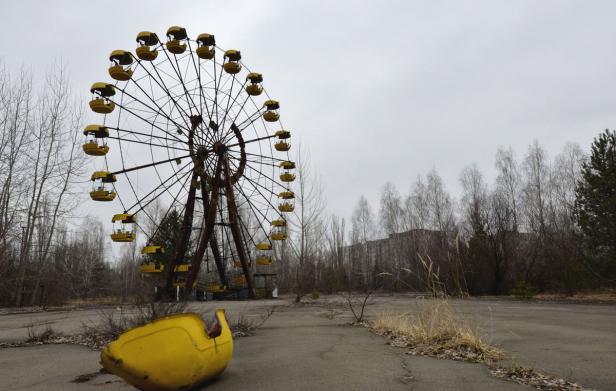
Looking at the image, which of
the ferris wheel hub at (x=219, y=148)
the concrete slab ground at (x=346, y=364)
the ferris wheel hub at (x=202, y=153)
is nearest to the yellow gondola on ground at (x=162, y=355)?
the concrete slab ground at (x=346, y=364)

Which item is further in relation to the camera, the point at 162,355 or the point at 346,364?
the point at 346,364

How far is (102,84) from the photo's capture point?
19.6 meters

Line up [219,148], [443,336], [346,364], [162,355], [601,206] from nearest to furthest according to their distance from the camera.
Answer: [162,355] < [346,364] < [443,336] < [219,148] < [601,206]

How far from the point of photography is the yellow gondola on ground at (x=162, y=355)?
15.1 ft

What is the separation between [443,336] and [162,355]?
17.8 feet

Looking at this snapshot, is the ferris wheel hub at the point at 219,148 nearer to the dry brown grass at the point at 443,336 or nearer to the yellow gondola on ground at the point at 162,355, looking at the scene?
the dry brown grass at the point at 443,336

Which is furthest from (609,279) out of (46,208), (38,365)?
(46,208)

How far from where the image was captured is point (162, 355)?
4.71 meters

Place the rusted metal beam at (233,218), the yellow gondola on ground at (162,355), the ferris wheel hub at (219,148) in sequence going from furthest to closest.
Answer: the rusted metal beam at (233,218), the ferris wheel hub at (219,148), the yellow gondola on ground at (162,355)

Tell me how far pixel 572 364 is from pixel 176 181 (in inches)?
701

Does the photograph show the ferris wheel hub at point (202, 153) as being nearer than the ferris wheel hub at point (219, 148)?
Yes

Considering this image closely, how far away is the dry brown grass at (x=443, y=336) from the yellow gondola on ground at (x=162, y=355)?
411 cm

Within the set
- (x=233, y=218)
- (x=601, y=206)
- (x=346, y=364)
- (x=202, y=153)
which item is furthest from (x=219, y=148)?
(x=601, y=206)

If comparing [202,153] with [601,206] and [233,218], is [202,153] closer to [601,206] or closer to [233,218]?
[233,218]
